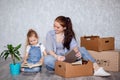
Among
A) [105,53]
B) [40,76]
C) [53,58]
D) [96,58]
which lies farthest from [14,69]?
[105,53]

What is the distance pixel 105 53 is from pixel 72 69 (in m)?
0.62

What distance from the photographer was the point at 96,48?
115 inches

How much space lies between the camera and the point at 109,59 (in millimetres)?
2855

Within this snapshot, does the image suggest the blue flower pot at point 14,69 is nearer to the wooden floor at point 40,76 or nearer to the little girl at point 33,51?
the wooden floor at point 40,76

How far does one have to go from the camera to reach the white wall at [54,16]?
364 cm

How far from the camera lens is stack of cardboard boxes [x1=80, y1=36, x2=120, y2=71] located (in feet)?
9.29

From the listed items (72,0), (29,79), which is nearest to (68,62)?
(29,79)

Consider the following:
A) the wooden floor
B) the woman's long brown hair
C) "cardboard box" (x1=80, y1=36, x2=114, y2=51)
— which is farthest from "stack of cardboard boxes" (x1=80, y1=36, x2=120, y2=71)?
the woman's long brown hair

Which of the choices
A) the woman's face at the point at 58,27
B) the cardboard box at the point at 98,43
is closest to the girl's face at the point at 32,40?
the woman's face at the point at 58,27

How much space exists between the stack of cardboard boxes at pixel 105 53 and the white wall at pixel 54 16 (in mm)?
709

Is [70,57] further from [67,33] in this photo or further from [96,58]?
[96,58]

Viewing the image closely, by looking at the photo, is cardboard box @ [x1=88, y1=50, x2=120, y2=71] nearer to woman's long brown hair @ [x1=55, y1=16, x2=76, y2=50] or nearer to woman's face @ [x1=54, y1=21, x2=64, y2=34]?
woman's long brown hair @ [x1=55, y1=16, x2=76, y2=50]

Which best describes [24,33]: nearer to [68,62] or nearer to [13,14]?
[13,14]

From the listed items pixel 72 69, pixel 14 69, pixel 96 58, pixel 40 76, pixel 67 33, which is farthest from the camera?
pixel 96 58
